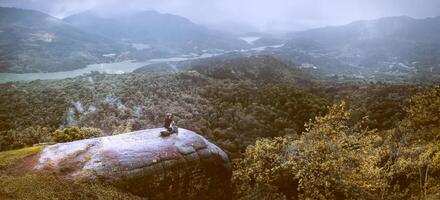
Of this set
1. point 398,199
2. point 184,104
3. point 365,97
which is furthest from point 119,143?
point 365,97

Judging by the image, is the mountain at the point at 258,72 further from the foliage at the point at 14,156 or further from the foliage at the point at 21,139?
the foliage at the point at 14,156

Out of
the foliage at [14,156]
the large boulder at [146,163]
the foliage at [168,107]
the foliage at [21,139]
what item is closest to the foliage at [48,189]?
the large boulder at [146,163]

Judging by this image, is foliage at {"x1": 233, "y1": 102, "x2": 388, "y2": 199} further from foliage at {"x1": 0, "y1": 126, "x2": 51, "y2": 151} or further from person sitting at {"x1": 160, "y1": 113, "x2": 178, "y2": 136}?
foliage at {"x1": 0, "y1": 126, "x2": 51, "y2": 151}

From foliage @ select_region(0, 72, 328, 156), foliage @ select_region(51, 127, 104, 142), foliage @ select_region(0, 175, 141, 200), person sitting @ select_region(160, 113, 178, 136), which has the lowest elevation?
foliage @ select_region(0, 72, 328, 156)

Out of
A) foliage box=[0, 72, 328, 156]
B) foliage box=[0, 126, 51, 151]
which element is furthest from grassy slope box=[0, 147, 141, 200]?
foliage box=[0, 72, 328, 156]

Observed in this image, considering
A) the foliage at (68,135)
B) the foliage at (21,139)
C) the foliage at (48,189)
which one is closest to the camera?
the foliage at (48,189)

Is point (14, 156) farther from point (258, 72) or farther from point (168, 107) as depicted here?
point (258, 72)

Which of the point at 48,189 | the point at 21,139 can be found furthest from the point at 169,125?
the point at 21,139

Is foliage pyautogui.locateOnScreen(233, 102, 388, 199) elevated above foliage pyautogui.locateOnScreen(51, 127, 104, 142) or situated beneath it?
situated beneath
